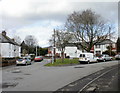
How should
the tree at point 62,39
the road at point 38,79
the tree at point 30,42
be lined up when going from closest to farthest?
the road at point 38,79 < the tree at point 62,39 < the tree at point 30,42

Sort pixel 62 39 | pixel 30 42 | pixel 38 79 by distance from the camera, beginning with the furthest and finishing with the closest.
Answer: pixel 30 42 < pixel 62 39 < pixel 38 79

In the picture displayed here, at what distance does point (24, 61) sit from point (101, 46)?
188 feet

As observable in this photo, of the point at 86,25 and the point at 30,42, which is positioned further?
the point at 30,42

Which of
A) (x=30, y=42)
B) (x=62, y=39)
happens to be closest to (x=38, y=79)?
(x=62, y=39)

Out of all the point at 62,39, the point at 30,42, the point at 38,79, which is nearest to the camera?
the point at 38,79

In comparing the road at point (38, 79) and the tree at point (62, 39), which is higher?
the tree at point (62, 39)

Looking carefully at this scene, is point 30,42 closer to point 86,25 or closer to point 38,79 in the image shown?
point 86,25

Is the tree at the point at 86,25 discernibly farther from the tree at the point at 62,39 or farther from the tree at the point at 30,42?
the tree at the point at 30,42

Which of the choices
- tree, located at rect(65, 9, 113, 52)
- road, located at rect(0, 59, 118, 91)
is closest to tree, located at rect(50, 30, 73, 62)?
tree, located at rect(65, 9, 113, 52)

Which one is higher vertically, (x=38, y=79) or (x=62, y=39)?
(x=62, y=39)

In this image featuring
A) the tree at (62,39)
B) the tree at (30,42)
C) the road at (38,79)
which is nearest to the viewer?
the road at (38,79)

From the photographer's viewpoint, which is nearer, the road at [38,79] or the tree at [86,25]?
the road at [38,79]

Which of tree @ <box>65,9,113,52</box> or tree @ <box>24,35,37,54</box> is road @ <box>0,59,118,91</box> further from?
tree @ <box>24,35,37,54</box>

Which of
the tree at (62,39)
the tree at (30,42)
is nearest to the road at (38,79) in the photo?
the tree at (62,39)
